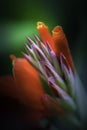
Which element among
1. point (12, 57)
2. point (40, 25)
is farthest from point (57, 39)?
point (12, 57)

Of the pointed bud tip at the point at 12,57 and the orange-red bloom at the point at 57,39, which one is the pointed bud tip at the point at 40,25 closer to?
the orange-red bloom at the point at 57,39

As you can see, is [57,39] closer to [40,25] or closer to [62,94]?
[40,25]

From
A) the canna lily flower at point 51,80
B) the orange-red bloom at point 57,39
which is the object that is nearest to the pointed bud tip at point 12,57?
the canna lily flower at point 51,80

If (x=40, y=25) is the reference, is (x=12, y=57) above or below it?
below

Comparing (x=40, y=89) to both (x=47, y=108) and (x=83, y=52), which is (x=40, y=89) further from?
(x=83, y=52)

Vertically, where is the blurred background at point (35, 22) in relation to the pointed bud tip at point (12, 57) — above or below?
above

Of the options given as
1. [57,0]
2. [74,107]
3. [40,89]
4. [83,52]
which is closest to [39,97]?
[40,89]

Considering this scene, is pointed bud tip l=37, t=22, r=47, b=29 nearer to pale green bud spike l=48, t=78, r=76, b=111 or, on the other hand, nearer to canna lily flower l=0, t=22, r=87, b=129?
canna lily flower l=0, t=22, r=87, b=129
